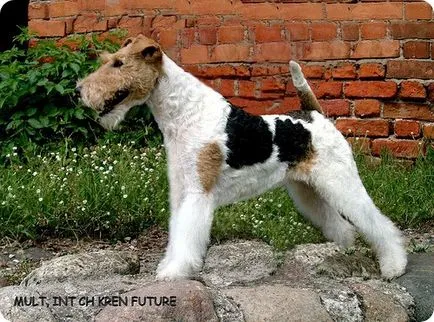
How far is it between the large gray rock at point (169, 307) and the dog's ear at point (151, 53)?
1241 millimetres

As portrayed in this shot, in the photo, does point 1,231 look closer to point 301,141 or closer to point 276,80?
point 301,141

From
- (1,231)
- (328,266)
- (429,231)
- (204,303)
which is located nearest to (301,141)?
(328,266)

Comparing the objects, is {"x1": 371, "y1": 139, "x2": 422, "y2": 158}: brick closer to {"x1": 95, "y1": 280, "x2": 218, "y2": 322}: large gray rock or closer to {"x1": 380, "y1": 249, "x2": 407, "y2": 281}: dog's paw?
{"x1": 380, "y1": 249, "x2": 407, "y2": 281}: dog's paw

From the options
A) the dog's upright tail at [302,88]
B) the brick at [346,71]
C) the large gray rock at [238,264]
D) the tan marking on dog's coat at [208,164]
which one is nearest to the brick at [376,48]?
the brick at [346,71]

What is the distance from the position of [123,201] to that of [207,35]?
201cm

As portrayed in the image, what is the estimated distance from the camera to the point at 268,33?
7.40 meters

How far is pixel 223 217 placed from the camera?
6039mm

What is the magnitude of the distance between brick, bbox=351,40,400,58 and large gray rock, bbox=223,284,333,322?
3.11 metres

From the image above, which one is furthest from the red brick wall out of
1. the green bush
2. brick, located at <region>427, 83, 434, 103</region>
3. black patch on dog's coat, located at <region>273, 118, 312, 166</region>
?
black patch on dog's coat, located at <region>273, 118, 312, 166</region>

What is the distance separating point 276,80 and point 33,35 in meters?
2.22

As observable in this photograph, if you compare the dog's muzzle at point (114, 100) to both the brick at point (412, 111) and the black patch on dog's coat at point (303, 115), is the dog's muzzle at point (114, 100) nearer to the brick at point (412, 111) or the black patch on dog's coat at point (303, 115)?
the black patch on dog's coat at point (303, 115)

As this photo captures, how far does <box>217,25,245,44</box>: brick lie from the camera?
24.3 ft

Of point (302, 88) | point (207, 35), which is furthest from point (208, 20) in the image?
point (302, 88)

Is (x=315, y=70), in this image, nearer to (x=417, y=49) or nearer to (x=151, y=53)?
(x=417, y=49)
